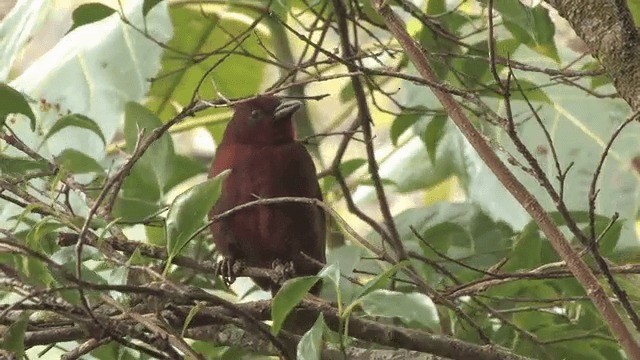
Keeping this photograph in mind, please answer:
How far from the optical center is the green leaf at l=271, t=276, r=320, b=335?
2.40ft

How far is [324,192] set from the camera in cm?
157

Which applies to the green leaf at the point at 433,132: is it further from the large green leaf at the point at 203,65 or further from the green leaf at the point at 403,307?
the green leaf at the point at 403,307

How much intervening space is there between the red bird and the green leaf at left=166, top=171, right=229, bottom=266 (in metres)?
0.71

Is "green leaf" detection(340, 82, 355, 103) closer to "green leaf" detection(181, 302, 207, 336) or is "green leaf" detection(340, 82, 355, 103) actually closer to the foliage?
the foliage

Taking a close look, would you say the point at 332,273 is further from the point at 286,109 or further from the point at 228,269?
the point at 286,109

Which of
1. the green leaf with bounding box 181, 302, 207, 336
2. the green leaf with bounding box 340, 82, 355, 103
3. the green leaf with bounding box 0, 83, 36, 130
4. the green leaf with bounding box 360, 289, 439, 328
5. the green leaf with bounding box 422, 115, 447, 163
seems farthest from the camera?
the green leaf with bounding box 340, 82, 355, 103

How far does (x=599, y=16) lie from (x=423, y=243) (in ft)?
1.52

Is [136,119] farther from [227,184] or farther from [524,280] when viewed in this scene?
[524,280]

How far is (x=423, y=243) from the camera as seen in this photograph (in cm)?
118

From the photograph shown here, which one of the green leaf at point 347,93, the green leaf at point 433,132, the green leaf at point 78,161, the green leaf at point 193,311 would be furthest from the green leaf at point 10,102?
the green leaf at point 347,93

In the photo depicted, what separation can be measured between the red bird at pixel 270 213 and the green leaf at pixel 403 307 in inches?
31.2

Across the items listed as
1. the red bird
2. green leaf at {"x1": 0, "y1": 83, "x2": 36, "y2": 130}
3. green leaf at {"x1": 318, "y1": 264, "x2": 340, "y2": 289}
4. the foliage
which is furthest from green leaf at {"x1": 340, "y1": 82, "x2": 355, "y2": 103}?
green leaf at {"x1": 318, "y1": 264, "x2": 340, "y2": 289}

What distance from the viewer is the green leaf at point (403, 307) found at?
68 centimetres

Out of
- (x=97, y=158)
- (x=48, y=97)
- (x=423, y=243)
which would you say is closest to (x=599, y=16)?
(x=423, y=243)
